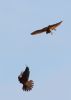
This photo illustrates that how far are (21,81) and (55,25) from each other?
11.5 m

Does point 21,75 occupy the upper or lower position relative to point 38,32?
lower

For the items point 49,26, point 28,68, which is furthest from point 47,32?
point 28,68

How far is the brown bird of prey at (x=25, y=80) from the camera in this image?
79375mm

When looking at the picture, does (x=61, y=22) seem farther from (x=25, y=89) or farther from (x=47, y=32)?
(x=25, y=89)

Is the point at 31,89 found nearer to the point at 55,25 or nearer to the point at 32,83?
the point at 32,83

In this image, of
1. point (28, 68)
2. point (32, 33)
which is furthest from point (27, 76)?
point (32, 33)

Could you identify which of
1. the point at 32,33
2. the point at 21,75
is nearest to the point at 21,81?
the point at 21,75

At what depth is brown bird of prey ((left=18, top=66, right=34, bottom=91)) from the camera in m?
79.4

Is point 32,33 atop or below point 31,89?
atop

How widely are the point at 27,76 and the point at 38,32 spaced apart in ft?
33.8

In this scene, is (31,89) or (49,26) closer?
(31,89)

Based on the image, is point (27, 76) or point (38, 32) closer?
point (27, 76)

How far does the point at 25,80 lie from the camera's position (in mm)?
80250

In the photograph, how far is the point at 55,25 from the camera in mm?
86750
